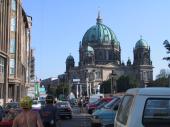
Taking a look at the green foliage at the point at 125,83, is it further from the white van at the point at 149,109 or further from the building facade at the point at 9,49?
the white van at the point at 149,109

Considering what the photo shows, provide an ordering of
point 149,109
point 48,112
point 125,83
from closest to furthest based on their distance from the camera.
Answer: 1. point 149,109
2. point 48,112
3. point 125,83

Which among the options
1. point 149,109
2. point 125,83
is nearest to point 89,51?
point 125,83

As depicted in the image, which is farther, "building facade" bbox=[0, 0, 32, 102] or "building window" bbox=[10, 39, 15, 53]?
"building window" bbox=[10, 39, 15, 53]

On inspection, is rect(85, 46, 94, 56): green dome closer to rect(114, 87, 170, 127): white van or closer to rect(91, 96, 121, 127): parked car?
rect(91, 96, 121, 127): parked car

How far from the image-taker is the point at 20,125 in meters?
8.97

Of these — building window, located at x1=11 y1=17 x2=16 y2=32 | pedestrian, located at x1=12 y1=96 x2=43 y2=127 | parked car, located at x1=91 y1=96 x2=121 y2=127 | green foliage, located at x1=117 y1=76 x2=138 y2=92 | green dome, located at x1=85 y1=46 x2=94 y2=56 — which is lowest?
parked car, located at x1=91 y1=96 x2=121 y2=127

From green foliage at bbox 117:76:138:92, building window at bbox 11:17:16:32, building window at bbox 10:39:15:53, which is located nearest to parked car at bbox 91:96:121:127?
building window at bbox 10:39:15:53

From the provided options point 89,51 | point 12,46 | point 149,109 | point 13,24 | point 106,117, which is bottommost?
point 106,117

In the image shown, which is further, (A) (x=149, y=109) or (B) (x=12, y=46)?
(B) (x=12, y=46)

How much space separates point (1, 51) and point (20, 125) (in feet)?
181

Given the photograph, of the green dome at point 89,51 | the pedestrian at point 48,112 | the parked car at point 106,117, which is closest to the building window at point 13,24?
the parked car at point 106,117

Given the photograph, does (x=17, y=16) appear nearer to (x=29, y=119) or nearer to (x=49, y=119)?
(x=49, y=119)

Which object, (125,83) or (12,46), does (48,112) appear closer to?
(12,46)

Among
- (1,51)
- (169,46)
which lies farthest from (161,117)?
(1,51)
